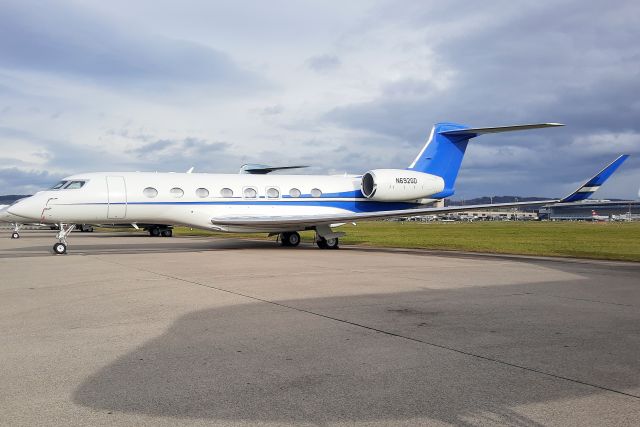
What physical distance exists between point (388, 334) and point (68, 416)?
11.3 feet

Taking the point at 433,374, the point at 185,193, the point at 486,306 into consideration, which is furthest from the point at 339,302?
the point at 185,193

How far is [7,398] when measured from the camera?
3977 mm

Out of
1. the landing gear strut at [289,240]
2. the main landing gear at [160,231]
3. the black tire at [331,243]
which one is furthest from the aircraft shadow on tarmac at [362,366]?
the main landing gear at [160,231]

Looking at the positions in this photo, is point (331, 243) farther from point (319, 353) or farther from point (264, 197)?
point (319, 353)

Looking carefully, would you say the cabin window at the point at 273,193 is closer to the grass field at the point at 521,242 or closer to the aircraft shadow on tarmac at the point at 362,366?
the grass field at the point at 521,242

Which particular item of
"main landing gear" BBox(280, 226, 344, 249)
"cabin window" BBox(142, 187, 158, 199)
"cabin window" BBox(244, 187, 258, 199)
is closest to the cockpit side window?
"cabin window" BBox(142, 187, 158, 199)

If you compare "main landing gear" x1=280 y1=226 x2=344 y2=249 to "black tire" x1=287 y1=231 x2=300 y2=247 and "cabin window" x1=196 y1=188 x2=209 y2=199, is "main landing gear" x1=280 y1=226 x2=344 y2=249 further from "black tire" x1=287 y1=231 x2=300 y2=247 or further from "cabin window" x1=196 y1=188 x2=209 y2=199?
"cabin window" x1=196 y1=188 x2=209 y2=199

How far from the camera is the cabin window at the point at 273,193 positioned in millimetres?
21000

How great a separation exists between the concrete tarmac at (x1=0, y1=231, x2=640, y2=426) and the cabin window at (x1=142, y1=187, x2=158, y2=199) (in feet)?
29.0

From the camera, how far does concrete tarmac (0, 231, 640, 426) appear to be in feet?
12.3

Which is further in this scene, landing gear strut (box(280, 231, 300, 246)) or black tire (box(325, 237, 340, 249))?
landing gear strut (box(280, 231, 300, 246))

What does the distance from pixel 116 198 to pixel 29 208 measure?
105 inches

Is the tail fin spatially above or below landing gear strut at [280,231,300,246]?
above

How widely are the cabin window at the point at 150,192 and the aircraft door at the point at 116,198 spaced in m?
0.67
